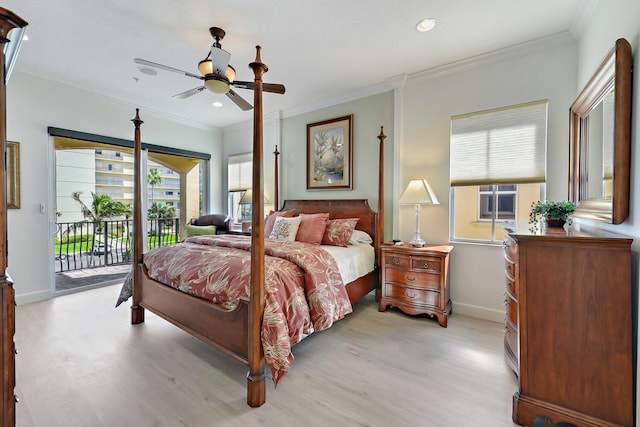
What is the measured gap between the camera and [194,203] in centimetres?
579

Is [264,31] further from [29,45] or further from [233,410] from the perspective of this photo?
[233,410]

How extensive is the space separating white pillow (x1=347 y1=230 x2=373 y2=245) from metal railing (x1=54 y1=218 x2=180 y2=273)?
4.04m

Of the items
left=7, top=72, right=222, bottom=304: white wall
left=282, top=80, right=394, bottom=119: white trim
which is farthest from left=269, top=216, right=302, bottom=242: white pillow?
left=7, top=72, right=222, bottom=304: white wall

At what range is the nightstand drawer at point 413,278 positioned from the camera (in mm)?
2869

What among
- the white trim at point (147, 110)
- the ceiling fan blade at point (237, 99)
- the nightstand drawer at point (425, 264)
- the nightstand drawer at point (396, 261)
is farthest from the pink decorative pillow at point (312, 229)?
the white trim at point (147, 110)

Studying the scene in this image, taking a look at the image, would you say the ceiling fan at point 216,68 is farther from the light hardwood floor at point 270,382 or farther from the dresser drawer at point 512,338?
the dresser drawer at point 512,338

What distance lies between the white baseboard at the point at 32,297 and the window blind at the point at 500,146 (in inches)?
207

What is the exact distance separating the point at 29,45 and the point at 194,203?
11.0ft

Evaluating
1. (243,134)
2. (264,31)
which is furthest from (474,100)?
(243,134)

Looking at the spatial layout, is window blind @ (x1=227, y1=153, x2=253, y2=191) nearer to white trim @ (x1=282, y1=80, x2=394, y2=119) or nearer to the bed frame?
white trim @ (x1=282, y1=80, x2=394, y2=119)

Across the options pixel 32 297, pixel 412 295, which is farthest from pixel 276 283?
pixel 32 297

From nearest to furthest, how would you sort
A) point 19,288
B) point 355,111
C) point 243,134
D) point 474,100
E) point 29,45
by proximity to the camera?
1. point 29,45
2. point 474,100
3. point 19,288
4. point 355,111
5. point 243,134

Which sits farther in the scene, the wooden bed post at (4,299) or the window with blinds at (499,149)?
the window with blinds at (499,149)

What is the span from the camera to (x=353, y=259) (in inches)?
117
